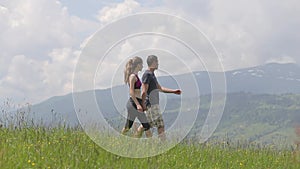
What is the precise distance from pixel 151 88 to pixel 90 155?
3.17 metres

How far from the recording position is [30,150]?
5.99 m

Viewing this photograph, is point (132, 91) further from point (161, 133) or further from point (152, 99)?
point (161, 133)

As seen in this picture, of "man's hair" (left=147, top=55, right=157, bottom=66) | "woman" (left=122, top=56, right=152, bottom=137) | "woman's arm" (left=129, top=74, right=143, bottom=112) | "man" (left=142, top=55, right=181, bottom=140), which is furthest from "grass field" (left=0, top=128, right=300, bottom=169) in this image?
"man's hair" (left=147, top=55, right=157, bottom=66)

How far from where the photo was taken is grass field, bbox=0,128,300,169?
5477mm

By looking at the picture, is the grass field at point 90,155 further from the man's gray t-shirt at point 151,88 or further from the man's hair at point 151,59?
the man's hair at point 151,59

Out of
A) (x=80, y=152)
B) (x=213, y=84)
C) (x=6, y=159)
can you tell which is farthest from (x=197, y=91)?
(x=6, y=159)

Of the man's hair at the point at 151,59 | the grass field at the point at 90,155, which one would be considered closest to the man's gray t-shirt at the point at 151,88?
the man's hair at the point at 151,59

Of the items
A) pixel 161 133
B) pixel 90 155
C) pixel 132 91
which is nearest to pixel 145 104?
pixel 132 91

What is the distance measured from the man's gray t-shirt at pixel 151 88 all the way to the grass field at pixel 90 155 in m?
1.09

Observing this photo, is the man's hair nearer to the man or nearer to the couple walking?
the couple walking

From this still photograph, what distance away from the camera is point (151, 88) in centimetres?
908

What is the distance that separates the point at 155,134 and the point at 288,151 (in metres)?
3.53

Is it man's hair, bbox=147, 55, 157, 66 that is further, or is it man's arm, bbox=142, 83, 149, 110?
man's arm, bbox=142, 83, 149, 110

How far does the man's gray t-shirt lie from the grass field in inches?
42.8
